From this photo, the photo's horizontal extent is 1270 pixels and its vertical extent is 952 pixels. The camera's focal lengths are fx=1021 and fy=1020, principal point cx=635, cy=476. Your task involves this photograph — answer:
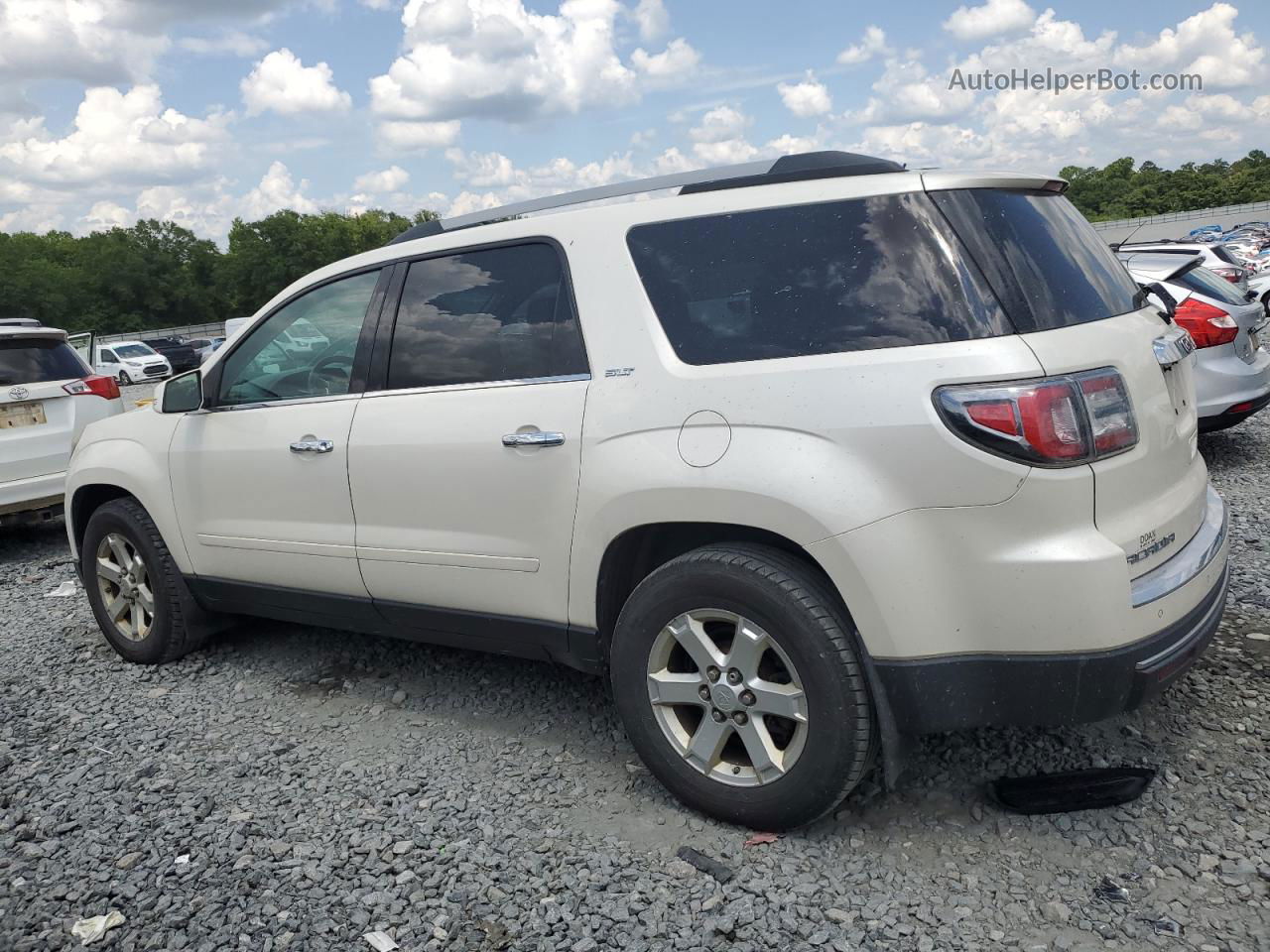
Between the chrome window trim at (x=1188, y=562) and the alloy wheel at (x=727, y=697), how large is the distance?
0.91m

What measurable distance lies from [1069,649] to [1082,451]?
1.63ft

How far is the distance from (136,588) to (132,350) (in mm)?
36744

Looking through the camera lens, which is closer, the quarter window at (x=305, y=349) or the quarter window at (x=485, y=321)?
the quarter window at (x=485, y=321)

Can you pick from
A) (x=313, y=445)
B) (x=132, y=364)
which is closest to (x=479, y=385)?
(x=313, y=445)

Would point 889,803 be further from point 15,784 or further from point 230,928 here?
point 15,784

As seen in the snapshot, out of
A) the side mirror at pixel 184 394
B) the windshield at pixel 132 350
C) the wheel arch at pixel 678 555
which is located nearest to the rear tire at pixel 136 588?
the side mirror at pixel 184 394

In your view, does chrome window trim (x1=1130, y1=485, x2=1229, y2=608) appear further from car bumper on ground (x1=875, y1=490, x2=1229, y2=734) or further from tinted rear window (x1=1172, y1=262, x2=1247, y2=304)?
tinted rear window (x1=1172, y1=262, x2=1247, y2=304)

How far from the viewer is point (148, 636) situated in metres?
4.83

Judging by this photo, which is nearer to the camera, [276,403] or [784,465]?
[784,465]

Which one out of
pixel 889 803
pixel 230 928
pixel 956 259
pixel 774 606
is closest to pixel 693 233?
pixel 956 259

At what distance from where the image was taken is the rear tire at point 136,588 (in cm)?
471

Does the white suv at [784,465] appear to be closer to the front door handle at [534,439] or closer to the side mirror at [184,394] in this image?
the front door handle at [534,439]

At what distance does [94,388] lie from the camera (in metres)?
7.90

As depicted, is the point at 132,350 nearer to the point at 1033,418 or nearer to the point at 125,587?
the point at 125,587
